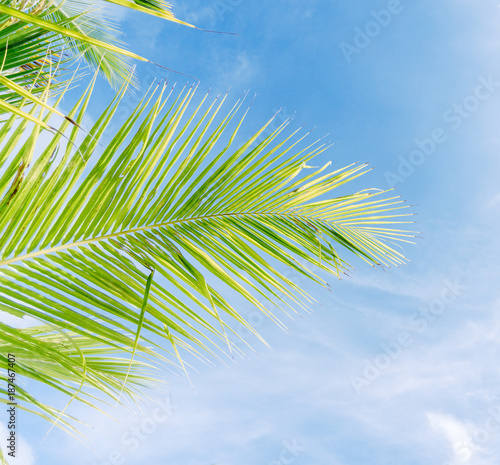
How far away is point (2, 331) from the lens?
3.17 ft

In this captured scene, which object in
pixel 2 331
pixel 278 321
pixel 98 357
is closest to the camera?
pixel 2 331

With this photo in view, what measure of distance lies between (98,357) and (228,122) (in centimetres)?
86

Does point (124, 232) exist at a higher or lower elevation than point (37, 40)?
lower

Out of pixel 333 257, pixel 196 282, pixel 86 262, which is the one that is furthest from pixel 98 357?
pixel 333 257

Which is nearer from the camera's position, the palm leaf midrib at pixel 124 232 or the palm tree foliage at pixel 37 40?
the palm tree foliage at pixel 37 40

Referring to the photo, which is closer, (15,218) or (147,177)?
(15,218)

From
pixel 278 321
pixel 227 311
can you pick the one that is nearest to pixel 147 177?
pixel 227 311

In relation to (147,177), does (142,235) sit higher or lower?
lower

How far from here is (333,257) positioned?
1431mm

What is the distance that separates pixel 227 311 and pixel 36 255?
50 centimetres

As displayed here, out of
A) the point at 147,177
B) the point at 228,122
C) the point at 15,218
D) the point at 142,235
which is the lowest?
the point at 15,218

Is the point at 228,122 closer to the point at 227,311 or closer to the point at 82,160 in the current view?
the point at 82,160

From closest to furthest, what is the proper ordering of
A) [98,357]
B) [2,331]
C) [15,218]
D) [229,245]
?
[2,331] → [15,218] → [229,245] → [98,357]

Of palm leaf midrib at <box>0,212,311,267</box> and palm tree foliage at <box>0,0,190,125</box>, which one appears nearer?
palm tree foliage at <box>0,0,190,125</box>
